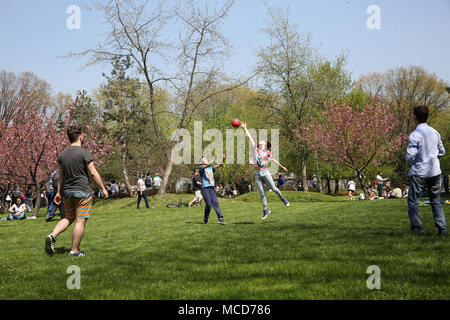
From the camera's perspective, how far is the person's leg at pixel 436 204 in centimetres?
674

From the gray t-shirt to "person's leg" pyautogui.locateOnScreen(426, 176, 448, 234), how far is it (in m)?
5.74

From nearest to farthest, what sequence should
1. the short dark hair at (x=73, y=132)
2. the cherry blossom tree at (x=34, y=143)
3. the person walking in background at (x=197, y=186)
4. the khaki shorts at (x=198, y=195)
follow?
the short dark hair at (x=73, y=132) < the person walking in background at (x=197, y=186) < the cherry blossom tree at (x=34, y=143) < the khaki shorts at (x=198, y=195)

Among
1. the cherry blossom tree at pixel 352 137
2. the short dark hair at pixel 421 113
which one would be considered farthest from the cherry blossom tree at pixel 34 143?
the short dark hair at pixel 421 113

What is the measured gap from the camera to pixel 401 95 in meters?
44.1

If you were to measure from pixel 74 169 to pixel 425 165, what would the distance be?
19.1 ft

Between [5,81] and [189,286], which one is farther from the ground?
[5,81]

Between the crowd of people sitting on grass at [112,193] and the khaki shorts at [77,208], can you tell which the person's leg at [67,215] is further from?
the crowd of people sitting on grass at [112,193]

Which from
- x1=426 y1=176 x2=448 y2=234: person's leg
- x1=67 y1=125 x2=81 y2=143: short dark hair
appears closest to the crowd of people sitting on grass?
x1=67 y1=125 x2=81 y2=143: short dark hair

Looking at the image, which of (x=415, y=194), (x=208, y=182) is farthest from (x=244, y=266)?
(x=208, y=182)

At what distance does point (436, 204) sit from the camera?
686 centimetres

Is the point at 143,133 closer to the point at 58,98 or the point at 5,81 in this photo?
the point at 5,81

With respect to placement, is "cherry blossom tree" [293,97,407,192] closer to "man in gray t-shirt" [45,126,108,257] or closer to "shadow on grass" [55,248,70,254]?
"shadow on grass" [55,248,70,254]
